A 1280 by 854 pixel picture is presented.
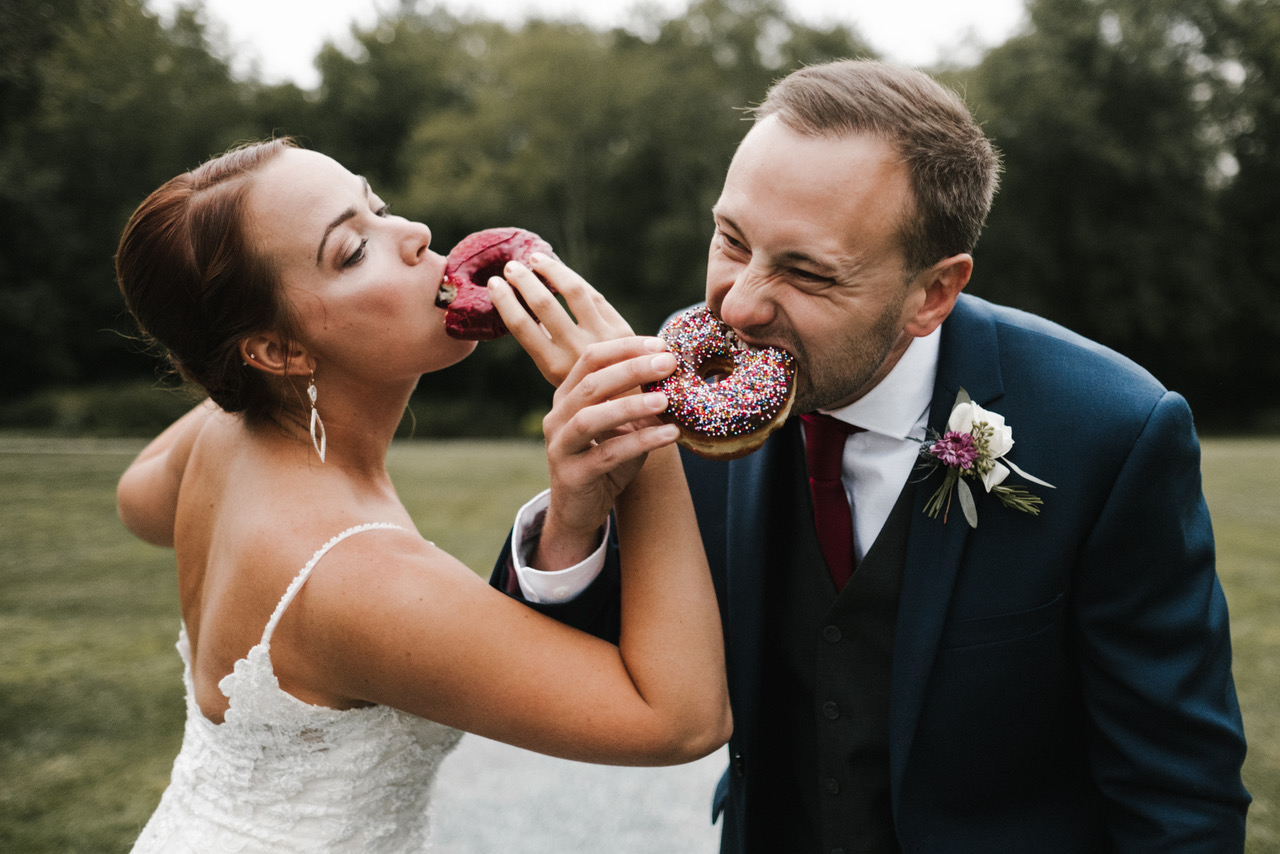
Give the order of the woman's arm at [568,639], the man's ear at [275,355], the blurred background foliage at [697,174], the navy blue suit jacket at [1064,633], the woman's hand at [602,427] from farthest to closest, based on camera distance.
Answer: the blurred background foliage at [697,174] < the man's ear at [275,355] < the navy blue suit jacket at [1064,633] < the woman's arm at [568,639] < the woman's hand at [602,427]

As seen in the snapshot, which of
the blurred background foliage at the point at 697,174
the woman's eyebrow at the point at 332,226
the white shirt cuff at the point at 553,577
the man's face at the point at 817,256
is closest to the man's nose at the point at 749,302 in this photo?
the man's face at the point at 817,256

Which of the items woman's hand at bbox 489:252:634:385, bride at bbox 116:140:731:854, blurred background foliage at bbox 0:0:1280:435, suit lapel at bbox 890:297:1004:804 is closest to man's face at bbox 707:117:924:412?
suit lapel at bbox 890:297:1004:804

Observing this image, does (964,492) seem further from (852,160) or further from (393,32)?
(393,32)

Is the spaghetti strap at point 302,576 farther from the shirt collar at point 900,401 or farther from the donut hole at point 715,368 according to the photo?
the shirt collar at point 900,401

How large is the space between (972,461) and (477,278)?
153 centimetres

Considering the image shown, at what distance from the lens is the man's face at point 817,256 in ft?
7.95

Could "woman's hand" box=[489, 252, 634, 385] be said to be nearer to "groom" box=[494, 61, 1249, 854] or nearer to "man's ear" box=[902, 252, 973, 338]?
"groom" box=[494, 61, 1249, 854]

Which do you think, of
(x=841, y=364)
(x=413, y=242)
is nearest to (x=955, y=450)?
(x=841, y=364)

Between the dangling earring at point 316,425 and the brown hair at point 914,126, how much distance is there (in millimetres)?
1580

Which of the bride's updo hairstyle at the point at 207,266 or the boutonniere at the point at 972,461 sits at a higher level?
the bride's updo hairstyle at the point at 207,266

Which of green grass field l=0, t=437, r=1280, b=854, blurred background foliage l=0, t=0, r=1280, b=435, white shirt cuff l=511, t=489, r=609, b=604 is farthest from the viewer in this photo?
blurred background foliage l=0, t=0, r=1280, b=435

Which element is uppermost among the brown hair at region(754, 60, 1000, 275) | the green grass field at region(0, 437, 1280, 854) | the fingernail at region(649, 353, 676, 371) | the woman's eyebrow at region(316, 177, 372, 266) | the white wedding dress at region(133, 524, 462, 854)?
the brown hair at region(754, 60, 1000, 275)

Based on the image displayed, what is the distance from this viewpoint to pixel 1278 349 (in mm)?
36312

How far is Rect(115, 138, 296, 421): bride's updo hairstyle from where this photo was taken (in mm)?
2600
